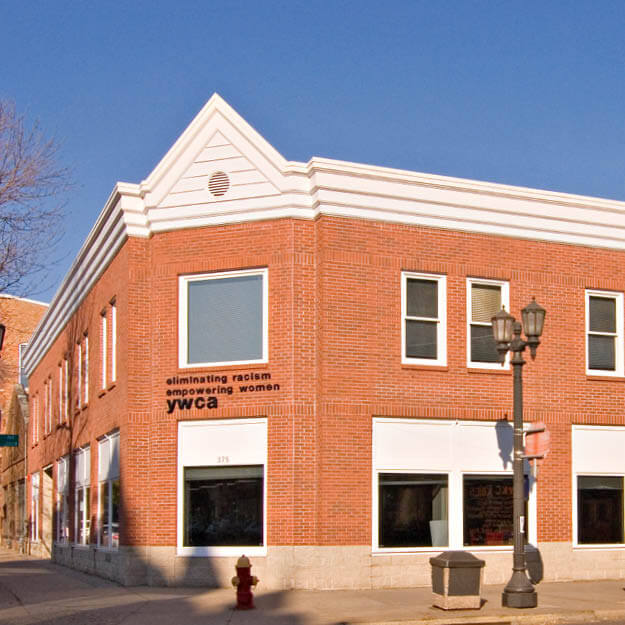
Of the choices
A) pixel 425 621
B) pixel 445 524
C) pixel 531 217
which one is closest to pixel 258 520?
pixel 445 524

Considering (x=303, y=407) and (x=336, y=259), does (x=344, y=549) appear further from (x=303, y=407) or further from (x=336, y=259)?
(x=336, y=259)

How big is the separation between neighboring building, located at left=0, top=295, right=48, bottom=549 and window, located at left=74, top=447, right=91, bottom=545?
1021 centimetres

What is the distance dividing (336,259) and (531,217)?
15.8 feet

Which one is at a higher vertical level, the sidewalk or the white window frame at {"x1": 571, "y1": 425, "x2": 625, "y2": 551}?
the white window frame at {"x1": 571, "y1": 425, "x2": 625, "y2": 551}

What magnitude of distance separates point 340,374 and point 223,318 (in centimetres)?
270

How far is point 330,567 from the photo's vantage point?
19.5m

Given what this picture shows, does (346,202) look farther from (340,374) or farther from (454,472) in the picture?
(454,472)

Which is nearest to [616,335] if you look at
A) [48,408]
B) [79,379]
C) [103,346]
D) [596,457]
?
[596,457]

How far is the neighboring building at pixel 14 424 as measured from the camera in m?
43.7

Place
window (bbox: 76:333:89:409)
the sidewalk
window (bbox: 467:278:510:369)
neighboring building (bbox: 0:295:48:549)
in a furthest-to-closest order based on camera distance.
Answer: neighboring building (bbox: 0:295:48:549), window (bbox: 76:333:89:409), window (bbox: 467:278:510:369), the sidewalk

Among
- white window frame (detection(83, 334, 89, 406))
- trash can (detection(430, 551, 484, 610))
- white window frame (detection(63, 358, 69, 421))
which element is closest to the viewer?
trash can (detection(430, 551, 484, 610))

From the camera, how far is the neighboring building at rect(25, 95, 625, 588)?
1998 centimetres

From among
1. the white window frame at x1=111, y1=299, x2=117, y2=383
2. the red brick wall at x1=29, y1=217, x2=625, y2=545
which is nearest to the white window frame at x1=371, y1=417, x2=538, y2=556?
the red brick wall at x1=29, y1=217, x2=625, y2=545

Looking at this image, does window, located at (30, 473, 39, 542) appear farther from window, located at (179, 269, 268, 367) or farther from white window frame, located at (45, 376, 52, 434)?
window, located at (179, 269, 268, 367)
